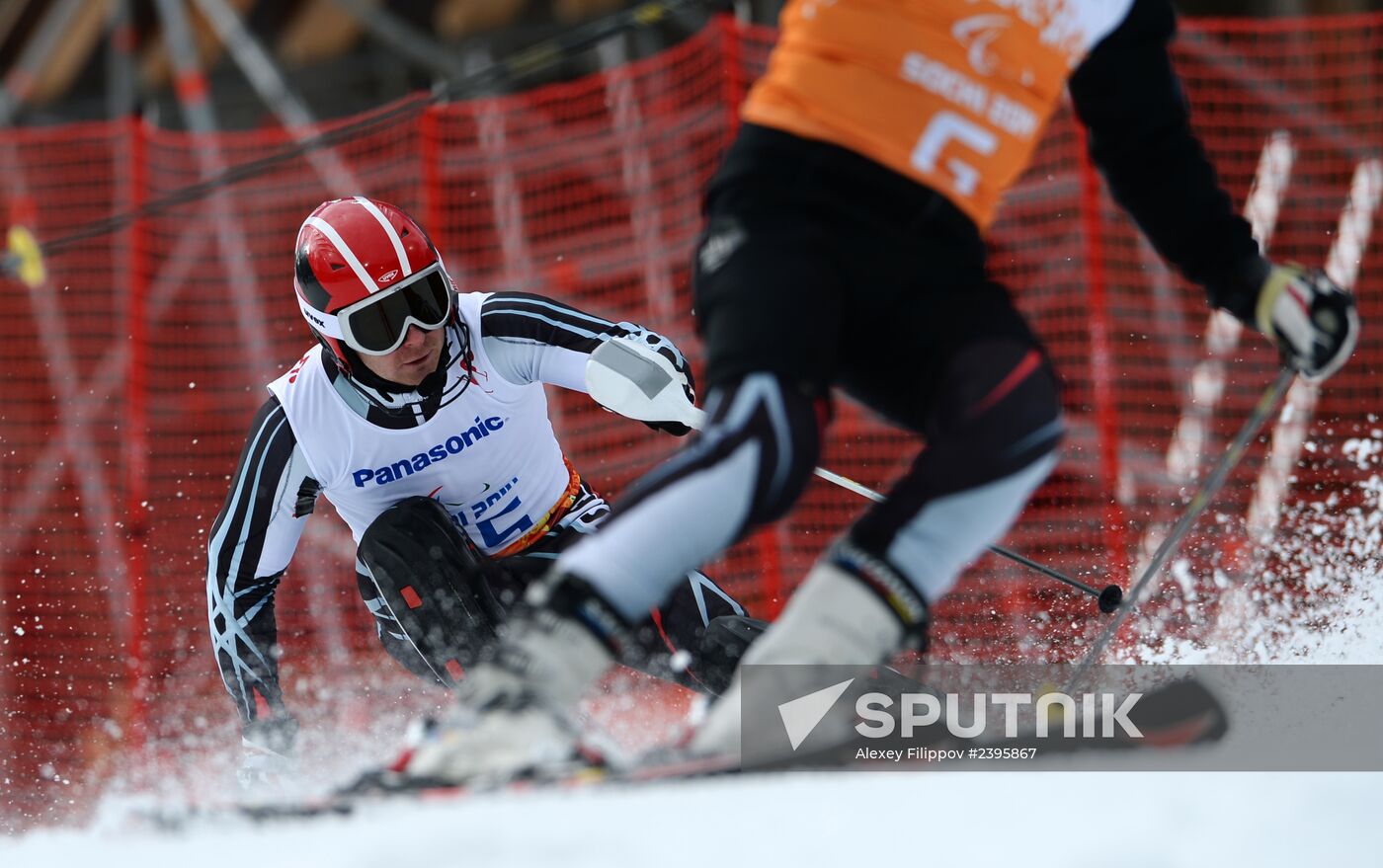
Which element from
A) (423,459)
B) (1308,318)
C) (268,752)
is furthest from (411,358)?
(1308,318)

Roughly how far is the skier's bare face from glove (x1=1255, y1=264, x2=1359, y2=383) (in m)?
1.74

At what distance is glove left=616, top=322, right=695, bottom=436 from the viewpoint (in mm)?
3244

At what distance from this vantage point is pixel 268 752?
3455mm

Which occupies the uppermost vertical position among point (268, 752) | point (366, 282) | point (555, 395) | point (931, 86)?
point (931, 86)

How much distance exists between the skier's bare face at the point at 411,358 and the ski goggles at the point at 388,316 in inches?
0.6

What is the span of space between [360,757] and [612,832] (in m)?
2.43

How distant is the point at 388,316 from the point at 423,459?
357 mm

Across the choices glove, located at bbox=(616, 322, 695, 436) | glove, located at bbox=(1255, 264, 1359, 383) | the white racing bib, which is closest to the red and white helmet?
the white racing bib

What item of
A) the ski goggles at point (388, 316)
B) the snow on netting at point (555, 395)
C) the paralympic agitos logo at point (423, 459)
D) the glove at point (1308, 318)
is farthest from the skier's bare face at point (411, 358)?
the snow on netting at point (555, 395)

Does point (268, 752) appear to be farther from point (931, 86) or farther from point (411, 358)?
point (931, 86)

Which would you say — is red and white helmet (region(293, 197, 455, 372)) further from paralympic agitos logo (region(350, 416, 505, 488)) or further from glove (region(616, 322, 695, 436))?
glove (region(616, 322, 695, 436))

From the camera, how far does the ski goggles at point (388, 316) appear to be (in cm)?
330

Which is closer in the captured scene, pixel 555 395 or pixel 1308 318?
pixel 1308 318

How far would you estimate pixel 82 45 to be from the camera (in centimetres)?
1230
